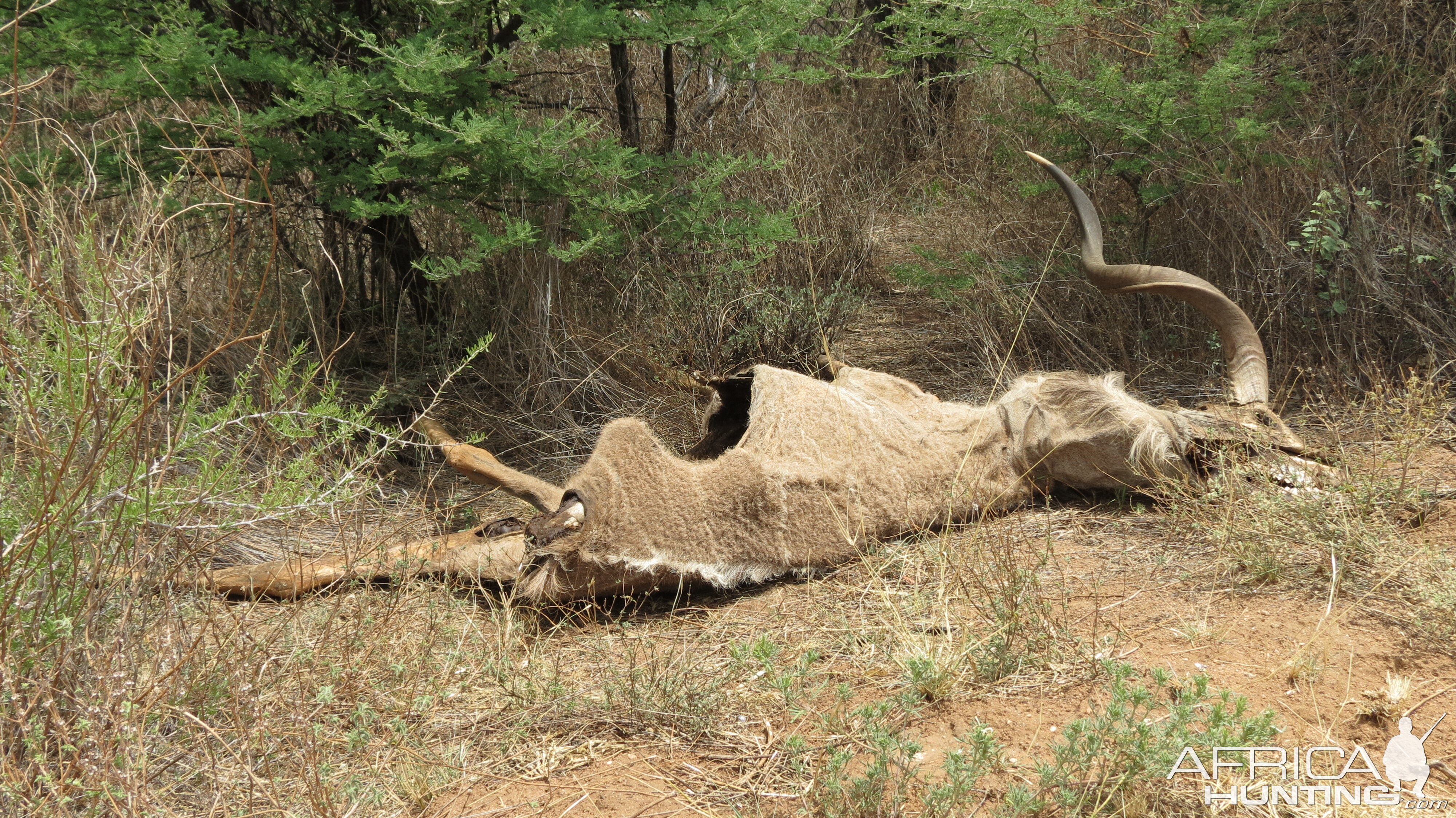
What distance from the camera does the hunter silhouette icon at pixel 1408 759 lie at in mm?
2389

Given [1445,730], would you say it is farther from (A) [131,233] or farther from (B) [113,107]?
(B) [113,107]

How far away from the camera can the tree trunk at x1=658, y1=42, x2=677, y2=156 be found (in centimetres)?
559

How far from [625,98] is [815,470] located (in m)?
2.87

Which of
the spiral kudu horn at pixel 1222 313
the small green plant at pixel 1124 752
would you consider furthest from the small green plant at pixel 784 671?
the spiral kudu horn at pixel 1222 313

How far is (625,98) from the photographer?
5680 millimetres

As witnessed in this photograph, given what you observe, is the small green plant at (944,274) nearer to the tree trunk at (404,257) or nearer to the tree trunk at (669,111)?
the tree trunk at (669,111)

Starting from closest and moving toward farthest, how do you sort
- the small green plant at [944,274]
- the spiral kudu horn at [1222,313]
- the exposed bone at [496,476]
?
A: the exposed bone at [496,476] < the spiral kudu horn at [1222,313] < the small green plant at [944,274]

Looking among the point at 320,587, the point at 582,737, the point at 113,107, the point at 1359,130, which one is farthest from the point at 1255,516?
the point at 113,107

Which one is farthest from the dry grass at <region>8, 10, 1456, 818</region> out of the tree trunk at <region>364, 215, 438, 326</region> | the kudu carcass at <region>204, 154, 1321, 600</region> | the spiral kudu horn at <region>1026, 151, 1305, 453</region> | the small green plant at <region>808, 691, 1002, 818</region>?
the tree trunk at <region>364, 215, 438, 326</region>

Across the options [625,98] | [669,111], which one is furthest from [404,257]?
[669,111]

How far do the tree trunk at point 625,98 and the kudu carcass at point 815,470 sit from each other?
6.80 ft

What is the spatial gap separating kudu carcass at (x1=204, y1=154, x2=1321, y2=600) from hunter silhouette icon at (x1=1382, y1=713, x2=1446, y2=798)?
129 centimetres

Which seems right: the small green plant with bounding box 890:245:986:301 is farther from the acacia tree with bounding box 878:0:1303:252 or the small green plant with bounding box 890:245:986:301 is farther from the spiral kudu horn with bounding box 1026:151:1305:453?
the spiral kudu horn with bounding box 1026:151:1305:453

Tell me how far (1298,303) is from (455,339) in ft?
13.5
